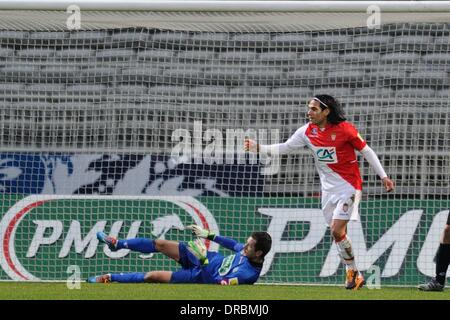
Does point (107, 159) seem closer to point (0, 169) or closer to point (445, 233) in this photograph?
point (0, 169)

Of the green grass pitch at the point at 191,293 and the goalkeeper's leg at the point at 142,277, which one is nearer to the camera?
the green grass pitch at the point at 191,293

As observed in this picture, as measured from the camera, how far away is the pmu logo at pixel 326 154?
389 inches

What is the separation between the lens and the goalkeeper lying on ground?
9.84 m

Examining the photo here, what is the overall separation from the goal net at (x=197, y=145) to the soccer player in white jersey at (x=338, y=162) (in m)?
1.22

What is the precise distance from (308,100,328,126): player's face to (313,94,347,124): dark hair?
0.03 m

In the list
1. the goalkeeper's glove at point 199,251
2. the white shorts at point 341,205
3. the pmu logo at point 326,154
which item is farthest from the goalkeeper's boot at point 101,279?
the pmu logo at point 326,154

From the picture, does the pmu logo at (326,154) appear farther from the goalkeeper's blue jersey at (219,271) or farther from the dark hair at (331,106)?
the goalkeeper's blue jersey at (219,271)

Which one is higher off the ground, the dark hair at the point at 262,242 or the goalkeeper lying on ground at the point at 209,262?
the dark hair at the point at 262,242

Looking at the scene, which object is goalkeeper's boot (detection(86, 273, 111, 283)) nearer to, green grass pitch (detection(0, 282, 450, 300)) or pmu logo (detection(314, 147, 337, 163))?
green grass pitch (detection(0, 282, 450, 300))

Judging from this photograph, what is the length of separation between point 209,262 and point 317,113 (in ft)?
5.38

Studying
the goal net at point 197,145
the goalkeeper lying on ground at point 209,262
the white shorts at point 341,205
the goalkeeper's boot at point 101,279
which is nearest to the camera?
the white shorts at point 341,205

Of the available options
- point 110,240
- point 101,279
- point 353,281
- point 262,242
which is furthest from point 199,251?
point 353,281

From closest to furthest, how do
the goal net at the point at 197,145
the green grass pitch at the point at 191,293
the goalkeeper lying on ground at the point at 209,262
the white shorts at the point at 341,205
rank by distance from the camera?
the green grass pitch at the point at 191,293 → the white shorts at the point at 341,205 → the goalkeeper lying on ground at the point at 209,262 → the goal net at the point at 197,145

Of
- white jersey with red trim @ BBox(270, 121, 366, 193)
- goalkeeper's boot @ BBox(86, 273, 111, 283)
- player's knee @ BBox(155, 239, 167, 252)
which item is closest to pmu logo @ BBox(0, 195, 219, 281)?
goalkeeper's boot @ BBox(86, 273, 111, 283)
